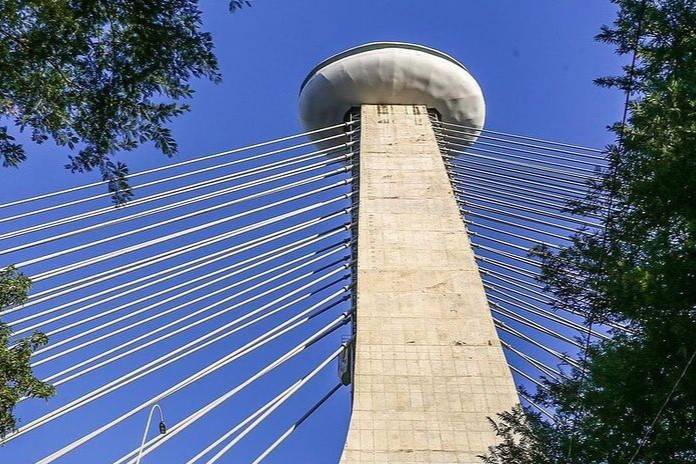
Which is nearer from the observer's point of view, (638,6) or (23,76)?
(23,76)

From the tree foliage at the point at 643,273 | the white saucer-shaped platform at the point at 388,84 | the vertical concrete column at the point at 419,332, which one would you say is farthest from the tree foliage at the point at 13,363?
the white saucer-shaped platform at the point at 388,84

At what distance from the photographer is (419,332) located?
897 cm

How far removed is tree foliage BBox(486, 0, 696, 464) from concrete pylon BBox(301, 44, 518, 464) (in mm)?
2372

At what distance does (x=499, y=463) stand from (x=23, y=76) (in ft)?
14.6

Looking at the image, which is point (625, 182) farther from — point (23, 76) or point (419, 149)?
point (419, 149)

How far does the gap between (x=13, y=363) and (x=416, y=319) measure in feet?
18.3

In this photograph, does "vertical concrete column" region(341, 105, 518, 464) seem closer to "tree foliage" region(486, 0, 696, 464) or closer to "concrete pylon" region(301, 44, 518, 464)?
"concrete pylon" region(301, 44, 518, 464)

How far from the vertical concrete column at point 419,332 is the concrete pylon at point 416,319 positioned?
13mm

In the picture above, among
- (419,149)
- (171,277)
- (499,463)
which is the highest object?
(419,149)

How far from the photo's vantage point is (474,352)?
8719 mm

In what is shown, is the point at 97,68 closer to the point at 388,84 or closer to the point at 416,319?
the point at 416,319

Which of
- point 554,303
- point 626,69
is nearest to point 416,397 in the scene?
point 554,303

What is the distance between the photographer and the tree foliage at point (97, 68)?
430cm

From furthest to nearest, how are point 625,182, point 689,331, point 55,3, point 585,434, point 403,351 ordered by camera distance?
point 403,351, point 625,182, point 585,434, point 55,3, point 689,331
